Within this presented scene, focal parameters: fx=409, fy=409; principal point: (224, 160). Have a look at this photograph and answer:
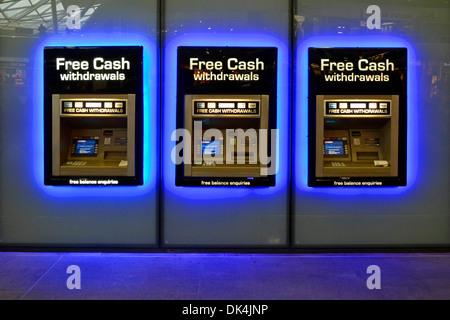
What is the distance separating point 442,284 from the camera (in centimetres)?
405

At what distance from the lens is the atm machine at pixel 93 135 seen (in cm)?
459

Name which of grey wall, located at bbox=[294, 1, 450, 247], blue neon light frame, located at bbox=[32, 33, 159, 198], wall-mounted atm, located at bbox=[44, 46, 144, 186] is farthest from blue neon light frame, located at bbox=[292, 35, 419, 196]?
wall-mounted atm, located at bbox=[44, 46, 144, 186]

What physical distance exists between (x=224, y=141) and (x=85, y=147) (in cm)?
161

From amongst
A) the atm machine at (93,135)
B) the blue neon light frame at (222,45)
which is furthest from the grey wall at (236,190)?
the atm machine at (93,135)

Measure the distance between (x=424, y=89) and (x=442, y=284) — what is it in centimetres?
221

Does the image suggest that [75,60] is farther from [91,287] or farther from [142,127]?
[91,287]

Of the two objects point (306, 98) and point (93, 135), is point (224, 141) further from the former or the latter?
point (93, 135)

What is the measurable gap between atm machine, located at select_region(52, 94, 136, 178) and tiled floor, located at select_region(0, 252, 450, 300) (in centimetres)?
104

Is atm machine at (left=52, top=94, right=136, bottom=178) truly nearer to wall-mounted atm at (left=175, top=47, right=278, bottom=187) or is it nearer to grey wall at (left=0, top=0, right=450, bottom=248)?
grey wall at (left=0, top=0, right=450, bottom=248)

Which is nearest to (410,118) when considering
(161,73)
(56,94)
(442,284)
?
(442,284)

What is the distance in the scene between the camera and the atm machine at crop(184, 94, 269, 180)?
4605 mm

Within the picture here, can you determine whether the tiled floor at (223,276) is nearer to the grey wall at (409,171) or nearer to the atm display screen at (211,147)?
the grey wall at (409,171)

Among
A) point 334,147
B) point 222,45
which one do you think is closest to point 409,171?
point 334,147

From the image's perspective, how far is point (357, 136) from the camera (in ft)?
15.5
